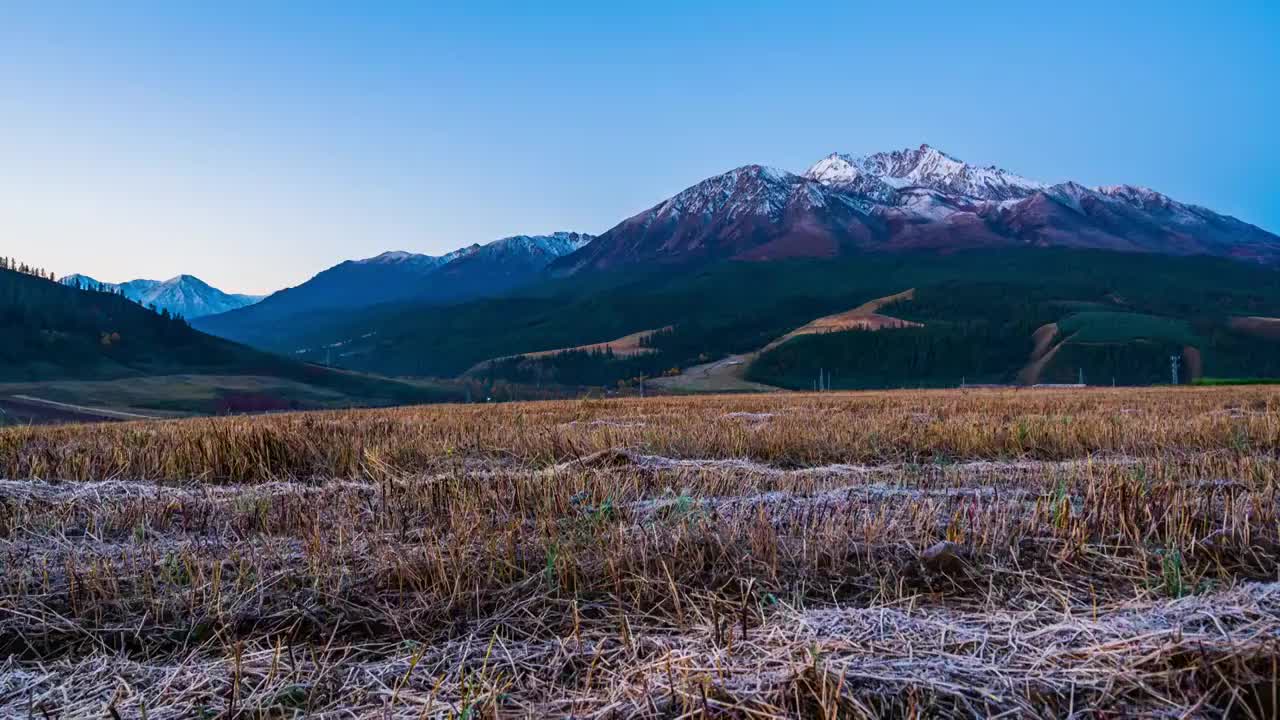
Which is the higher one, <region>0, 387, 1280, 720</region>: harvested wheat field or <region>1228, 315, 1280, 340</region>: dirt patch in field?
<region>0, 387, 1280, 720</region>: harvested wheat field

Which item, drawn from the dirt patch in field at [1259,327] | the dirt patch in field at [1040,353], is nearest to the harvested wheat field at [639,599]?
the dirt patch in field at [1040,353]

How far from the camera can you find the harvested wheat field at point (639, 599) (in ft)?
7.68

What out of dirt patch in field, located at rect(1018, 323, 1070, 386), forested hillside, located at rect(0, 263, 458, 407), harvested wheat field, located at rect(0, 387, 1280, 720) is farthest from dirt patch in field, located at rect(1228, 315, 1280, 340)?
harvested wheat field, located at rect(0, 387, 1280, 720)

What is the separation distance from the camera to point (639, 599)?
3127 mm

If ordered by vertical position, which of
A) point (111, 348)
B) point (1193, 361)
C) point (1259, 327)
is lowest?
point (1193, 361)

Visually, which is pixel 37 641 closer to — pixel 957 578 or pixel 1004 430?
pixel 957 578

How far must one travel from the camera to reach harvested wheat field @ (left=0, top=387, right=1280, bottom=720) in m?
2.34

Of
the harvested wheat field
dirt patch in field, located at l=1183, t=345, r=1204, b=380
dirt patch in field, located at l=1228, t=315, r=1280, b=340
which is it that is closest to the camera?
the harvested wheat field

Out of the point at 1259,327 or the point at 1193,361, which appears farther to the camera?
the point at 1259,327

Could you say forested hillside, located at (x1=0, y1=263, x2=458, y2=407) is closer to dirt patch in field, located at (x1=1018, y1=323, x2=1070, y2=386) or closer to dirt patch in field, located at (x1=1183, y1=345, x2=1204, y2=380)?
dirt patch in field, located at (x1=1018, y1=323, x2=1070, y2=386)

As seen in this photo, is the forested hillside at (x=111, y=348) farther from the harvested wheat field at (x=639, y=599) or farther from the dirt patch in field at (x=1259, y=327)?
the dirt patch in field at (x=1259, y=327)

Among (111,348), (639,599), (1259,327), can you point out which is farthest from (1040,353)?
(639,599)

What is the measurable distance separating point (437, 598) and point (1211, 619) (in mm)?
2794

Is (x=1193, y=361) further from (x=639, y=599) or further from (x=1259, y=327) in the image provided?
(x=639, y=599)
